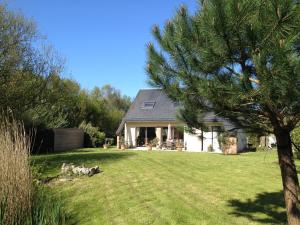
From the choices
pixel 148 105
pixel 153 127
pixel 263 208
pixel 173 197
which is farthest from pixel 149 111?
pixel 263 208

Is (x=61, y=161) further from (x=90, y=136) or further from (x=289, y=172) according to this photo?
(x=90, y=136)

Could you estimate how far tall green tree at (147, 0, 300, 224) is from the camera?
13.3 ft

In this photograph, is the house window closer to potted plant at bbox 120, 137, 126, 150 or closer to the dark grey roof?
the dark grey roof

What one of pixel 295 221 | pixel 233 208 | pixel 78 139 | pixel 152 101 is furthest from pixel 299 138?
pixel 78 139

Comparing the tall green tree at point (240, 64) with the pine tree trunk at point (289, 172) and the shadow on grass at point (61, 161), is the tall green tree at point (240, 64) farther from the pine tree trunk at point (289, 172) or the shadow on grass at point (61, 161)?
the shadow on grass at point (61, 161)

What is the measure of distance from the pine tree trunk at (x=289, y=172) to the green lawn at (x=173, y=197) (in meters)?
1.90

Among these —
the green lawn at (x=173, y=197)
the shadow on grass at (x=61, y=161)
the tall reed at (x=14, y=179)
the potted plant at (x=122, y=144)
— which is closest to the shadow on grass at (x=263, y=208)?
the green lawn at (x=173, y=197)

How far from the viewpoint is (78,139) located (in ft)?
105

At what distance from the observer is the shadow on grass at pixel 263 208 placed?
7800 mm

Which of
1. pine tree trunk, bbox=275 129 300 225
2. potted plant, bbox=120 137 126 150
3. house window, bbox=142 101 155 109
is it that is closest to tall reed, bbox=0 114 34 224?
pine tree trunk, bbox=275 129 300 225

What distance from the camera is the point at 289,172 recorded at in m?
5.61

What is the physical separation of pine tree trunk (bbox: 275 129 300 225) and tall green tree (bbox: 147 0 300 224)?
0.01m

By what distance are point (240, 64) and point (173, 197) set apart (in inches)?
211

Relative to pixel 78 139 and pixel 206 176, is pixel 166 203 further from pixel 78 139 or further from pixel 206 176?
pixel 78 139
